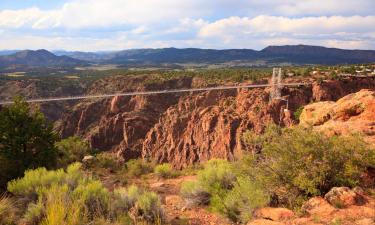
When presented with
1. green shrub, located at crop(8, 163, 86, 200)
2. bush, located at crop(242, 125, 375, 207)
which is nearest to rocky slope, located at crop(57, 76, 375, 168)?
green shrub, located at crop(8, 163, 86, 200)

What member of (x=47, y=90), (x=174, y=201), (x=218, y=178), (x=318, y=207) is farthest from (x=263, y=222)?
(x=47, y=90)

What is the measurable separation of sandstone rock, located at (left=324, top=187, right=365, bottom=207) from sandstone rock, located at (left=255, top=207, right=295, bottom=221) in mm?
740

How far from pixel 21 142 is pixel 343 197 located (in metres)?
10.9

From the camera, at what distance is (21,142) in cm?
1359

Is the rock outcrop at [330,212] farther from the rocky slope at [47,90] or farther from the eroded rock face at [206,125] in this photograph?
the rocky slope at [47,90]

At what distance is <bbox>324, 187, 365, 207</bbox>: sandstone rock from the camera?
643 centimetres

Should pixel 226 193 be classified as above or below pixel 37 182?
below

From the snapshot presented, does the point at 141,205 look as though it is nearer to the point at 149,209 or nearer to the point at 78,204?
the point at 149,209

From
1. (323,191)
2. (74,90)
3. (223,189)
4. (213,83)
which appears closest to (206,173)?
(223,189)

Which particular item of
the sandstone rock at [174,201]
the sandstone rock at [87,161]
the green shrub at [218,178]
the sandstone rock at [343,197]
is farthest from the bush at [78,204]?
the sandstone rock at [87,161]

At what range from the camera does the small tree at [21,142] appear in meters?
13.1

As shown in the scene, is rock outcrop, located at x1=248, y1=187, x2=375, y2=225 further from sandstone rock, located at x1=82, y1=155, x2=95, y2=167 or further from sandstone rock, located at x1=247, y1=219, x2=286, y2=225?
sandstone rock, located at x1=82, y1=155, x2=95, y2=167

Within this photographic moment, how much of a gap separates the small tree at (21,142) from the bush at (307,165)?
27.8ft

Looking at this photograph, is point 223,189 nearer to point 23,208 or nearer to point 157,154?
point 23,208
